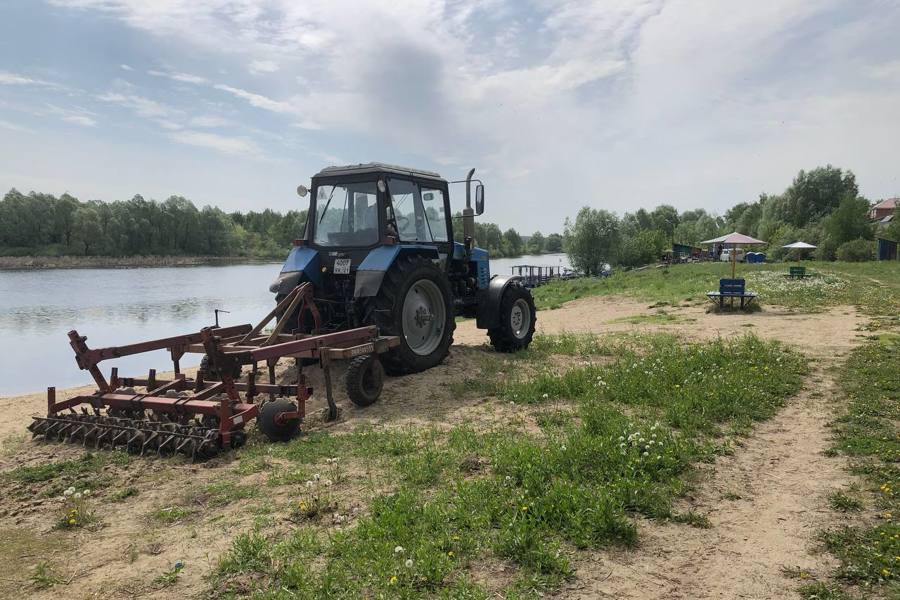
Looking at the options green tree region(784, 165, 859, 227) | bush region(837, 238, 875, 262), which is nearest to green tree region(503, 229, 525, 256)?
green tree region(784, 165, 859, 227)

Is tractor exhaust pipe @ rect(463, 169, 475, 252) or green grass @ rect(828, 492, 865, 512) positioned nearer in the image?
green grass @ rect(828, 492, 865, 512)

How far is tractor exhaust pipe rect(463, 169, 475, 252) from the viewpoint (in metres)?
9.32

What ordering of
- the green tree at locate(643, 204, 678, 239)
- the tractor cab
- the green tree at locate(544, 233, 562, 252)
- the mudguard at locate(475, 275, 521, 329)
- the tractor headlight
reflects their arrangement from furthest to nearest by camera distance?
the green tree at locate(544, 233, 562, 252) < the green tree at locate(643, 204, 678, 239) < the mudguard at locate(475, 275, 521, 329) < the tractor cab < the tractor headlight

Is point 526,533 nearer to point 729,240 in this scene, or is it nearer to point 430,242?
point 430,242

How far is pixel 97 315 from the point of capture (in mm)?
19562

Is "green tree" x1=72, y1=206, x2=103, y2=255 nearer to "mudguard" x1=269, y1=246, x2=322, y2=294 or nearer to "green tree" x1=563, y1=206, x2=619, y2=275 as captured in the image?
"green tree" x1=563, y1=206, x2=619, y2=275

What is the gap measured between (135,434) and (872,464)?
632 cm

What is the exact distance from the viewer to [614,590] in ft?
9.90

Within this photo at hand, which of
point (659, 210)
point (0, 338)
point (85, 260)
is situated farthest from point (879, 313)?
point (659, 210)

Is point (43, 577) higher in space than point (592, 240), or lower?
lower

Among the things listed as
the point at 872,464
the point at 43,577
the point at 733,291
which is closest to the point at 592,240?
the point at 733,291

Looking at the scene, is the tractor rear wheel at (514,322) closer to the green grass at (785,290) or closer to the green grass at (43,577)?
the green grass at (43,577)

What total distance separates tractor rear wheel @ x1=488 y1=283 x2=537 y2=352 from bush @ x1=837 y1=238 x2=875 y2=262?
44037 mm

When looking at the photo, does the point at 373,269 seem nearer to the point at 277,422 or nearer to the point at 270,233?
the point at 277,422
